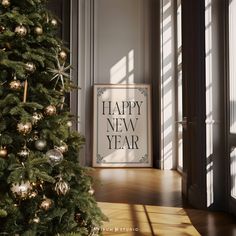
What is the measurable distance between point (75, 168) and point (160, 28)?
4058 millimetres

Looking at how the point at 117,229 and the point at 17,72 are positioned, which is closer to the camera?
the point at 17,72

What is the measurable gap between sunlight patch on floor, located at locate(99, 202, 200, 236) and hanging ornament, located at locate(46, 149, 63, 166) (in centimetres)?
84

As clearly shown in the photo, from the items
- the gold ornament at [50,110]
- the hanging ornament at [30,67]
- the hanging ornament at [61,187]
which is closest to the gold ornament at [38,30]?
the hanging ornament at [30,67]

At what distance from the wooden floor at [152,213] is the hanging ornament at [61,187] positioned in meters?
0.25

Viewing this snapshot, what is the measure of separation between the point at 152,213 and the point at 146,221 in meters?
0.22

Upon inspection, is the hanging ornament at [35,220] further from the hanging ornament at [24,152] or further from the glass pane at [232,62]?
the glass pane at [232,62]

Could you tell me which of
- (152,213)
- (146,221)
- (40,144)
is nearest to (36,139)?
(40,144)

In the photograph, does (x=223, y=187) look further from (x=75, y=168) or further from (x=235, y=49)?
(x=75, y=168)

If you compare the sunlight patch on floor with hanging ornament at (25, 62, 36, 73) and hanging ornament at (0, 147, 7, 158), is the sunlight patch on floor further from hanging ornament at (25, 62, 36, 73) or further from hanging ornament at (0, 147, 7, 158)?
hanging ornament at (25, 62, 36, 73)

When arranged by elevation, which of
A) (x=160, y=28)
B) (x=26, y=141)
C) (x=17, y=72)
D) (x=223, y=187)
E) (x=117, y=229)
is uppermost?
→ (x=160, y=28)

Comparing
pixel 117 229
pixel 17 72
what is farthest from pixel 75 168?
pixel 117 229

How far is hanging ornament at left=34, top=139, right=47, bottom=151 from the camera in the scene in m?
1.30

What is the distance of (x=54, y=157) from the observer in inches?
50.1

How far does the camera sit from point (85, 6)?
18.5ft
